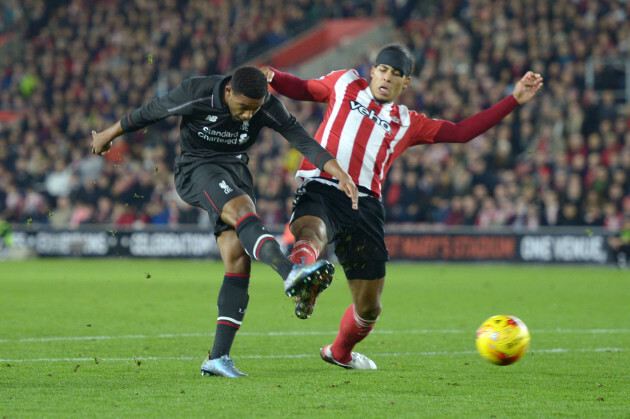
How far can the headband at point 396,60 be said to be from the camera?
6664 mm

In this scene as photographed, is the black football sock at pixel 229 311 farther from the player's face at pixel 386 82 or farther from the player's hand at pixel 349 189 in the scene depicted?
the player's face at pixel 386 82

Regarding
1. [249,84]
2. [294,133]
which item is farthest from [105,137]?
[294,133]

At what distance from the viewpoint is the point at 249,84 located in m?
5.81

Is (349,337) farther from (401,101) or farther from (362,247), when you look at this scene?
(401,101)

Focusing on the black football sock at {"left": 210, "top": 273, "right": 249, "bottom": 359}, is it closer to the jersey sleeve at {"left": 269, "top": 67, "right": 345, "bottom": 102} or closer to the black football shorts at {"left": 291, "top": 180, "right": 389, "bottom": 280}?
the black football shorts at {"left": 291, "top": 180, "right": 389, "bottom": 280}

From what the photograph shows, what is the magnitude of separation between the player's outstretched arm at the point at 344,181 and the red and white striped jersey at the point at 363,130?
648mm

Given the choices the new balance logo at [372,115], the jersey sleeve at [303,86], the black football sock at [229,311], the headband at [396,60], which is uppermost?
the headband at [396,60]

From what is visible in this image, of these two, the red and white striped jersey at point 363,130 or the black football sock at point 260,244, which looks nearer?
the black football sock at point 260,244

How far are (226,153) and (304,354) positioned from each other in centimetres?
193

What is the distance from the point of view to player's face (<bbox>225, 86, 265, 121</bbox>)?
5848 millimetres

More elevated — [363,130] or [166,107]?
[363,130]

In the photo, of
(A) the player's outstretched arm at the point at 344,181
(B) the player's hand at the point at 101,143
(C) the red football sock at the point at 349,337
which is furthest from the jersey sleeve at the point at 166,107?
(C) the red football sock at the point at 349,337

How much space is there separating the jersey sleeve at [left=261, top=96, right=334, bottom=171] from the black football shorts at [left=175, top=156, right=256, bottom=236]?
0.39 meters

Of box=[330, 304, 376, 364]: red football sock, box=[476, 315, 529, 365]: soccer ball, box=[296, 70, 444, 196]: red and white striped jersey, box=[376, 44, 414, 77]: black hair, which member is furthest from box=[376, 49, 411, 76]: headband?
box=[476, 315, 529, 365]: soccer ball
